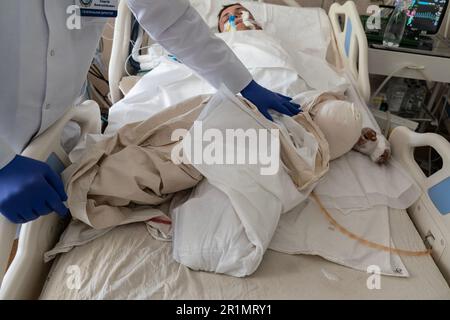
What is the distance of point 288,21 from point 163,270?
1.80m

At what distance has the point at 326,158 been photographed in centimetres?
113

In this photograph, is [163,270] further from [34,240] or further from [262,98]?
[262,98]

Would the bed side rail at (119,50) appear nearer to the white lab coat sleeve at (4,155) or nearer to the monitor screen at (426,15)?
the white lab coat sleeve at (4,155)

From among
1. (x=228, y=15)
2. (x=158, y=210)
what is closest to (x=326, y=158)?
(x=158, y=210)

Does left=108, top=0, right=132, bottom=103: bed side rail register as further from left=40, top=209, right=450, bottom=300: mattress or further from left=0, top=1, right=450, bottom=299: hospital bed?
left=40, top=209, right=450, bottom=300: mattress

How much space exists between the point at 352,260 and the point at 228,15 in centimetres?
159

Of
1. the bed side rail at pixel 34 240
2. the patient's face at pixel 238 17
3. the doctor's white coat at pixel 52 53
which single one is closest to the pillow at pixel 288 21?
the patient's face at pixel 238 17

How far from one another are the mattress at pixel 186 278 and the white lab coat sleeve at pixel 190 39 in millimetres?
511

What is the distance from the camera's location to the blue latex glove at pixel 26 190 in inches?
27.7

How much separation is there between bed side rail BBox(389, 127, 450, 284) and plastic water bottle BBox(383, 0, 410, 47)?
0.93 metres

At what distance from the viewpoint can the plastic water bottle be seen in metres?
1.99

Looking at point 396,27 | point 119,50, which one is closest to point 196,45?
point 119,50

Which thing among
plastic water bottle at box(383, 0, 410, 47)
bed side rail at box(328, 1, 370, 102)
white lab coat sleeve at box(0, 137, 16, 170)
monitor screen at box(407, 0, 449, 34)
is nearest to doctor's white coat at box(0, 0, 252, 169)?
white lab coat sleeve at box(0, 137, 16, 170)
